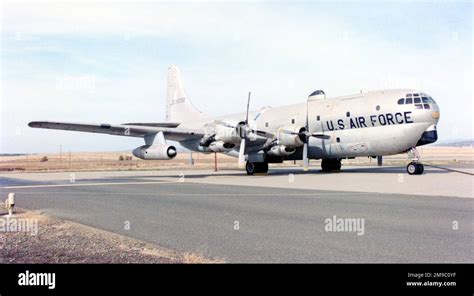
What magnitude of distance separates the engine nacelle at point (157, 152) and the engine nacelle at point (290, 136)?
24.3 feet

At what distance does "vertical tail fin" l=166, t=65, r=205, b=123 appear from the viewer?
135 feet

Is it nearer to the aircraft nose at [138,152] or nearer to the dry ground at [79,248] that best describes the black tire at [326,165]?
the aircraft nose at [138,152]

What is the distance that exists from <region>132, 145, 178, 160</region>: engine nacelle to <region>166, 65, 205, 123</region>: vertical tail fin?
34.8 ft

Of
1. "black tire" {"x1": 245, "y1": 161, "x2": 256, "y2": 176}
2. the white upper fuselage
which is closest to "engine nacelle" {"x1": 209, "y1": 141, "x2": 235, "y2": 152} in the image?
"black tire" {"x1": 245, "y1": 161, "x2": 256, "y2": 176}

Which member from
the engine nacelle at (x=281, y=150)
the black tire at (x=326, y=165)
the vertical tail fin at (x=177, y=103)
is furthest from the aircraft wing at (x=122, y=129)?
the black tire at (x=326, y=165)

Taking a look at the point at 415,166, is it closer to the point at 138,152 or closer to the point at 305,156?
the point at 305,156

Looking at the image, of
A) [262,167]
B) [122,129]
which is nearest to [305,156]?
[262,167]

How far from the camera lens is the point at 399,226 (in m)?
9.92

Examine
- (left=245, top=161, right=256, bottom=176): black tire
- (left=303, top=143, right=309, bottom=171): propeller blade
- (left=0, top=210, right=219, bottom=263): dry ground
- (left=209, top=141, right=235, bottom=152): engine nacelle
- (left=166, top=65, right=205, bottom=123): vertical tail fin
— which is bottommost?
(left=0, top=210, right=219, bottom=263): dry ground

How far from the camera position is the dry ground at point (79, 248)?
743cm

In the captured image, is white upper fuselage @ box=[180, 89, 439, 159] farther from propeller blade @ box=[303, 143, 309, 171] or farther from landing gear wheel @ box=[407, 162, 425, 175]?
propeller blade @ box=[303, 143, 309, 171]
